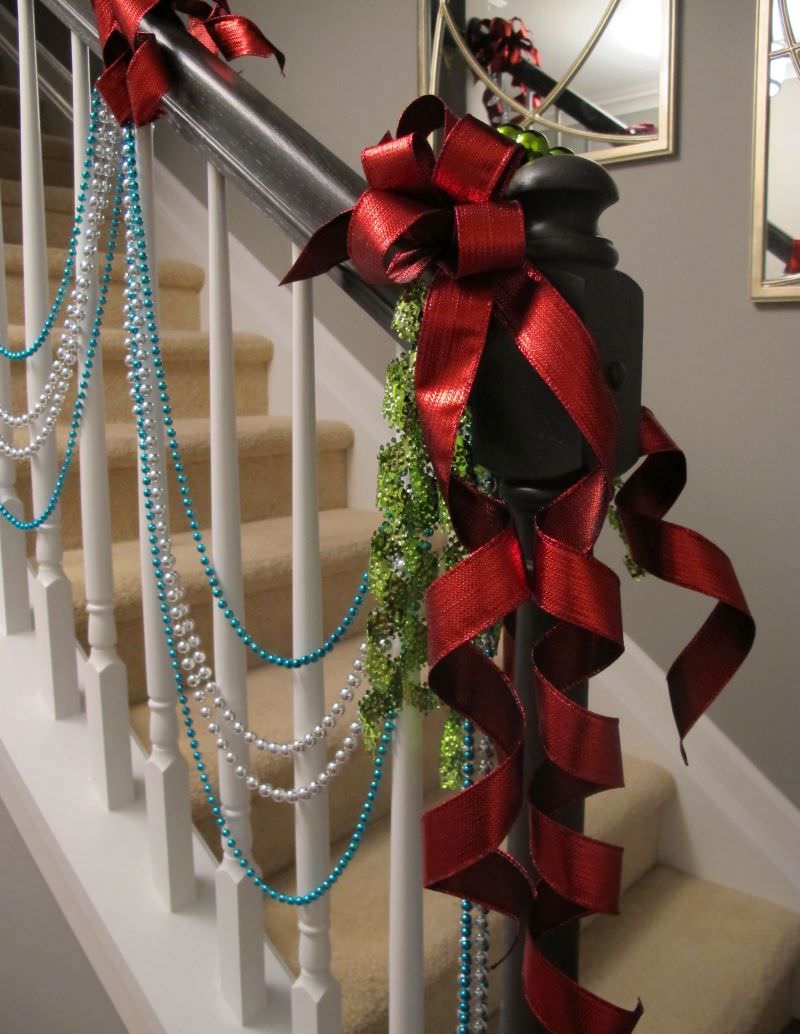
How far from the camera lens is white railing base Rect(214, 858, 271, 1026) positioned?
84 centimetres

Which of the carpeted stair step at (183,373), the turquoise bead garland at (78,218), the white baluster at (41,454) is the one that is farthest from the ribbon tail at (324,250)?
the carpeted stair step at (183,373)

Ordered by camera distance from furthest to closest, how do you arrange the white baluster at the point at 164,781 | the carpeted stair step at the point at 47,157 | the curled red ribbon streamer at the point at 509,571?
the carpeted stair step at the point at 47,157
the white baluster at the point at 164,781
the curled red ribbon streamer at the point at 509,571

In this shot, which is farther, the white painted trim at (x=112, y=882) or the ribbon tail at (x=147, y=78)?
the white painted trim at (x=112, y=882)

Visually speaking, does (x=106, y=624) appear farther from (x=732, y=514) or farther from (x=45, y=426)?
(x=732, y=514)

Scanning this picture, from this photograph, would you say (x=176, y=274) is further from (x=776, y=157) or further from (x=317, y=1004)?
(x=317, y=1004)

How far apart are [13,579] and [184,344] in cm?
68

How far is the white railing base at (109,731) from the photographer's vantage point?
965 millimetres

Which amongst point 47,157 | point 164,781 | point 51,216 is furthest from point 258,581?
point 47,157

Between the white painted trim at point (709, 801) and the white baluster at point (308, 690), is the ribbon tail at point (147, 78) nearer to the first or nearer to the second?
the white baluster at point (308, 690)

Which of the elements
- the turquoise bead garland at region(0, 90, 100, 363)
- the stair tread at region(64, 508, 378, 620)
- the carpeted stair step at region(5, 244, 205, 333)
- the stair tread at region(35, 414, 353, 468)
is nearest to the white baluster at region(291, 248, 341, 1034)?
the turquoise bead garland at region(0, 90, 100, 363)

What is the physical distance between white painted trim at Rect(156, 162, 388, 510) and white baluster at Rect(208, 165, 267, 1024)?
1002 mm

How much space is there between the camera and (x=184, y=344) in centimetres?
168

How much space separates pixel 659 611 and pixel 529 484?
1080 millimetres

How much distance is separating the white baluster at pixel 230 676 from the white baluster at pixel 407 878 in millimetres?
161
